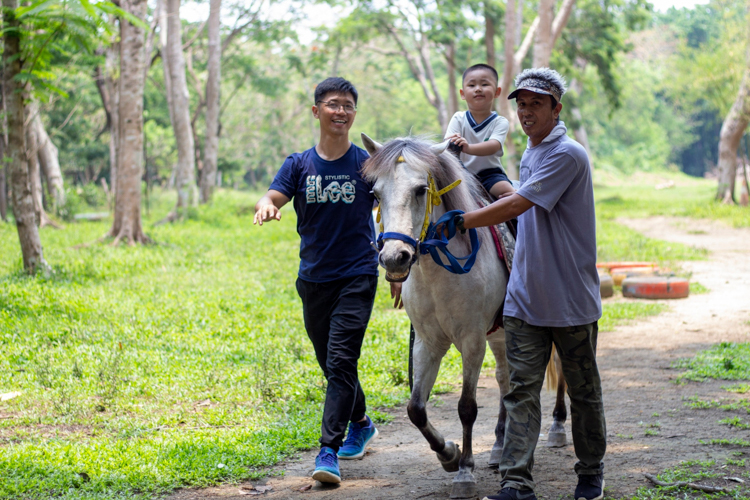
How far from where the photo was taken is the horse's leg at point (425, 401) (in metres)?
3.98

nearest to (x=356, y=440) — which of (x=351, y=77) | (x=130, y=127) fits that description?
(x=130, y=127)

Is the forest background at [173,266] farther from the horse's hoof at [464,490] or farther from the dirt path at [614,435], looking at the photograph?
the horse's hoof at [464,490]

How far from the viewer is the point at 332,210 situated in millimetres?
4184

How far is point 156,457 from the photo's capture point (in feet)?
14.3

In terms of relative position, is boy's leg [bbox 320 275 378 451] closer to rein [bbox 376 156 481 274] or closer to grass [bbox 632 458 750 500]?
rein [bbox 376 156 481 274]

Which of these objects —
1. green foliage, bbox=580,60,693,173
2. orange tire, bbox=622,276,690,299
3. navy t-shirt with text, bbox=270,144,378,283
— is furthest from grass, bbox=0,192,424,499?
green foliage, bbox=580,60,693,173

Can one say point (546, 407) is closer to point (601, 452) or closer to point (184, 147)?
point (601, 452)

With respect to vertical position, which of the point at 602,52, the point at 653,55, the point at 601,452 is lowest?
the point at 601,452

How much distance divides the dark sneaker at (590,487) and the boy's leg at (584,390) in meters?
0.03

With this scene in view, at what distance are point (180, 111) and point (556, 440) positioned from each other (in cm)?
1736

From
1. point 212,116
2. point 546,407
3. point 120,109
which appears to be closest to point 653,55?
point 212,116

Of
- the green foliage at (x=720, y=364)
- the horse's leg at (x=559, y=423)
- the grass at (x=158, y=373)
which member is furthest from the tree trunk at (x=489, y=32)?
the horse's leg at (x=559, y=423)

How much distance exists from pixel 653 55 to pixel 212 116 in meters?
50.9

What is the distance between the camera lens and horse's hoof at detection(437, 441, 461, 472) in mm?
4102
